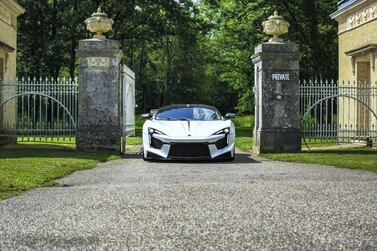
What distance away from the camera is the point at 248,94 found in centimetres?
4241

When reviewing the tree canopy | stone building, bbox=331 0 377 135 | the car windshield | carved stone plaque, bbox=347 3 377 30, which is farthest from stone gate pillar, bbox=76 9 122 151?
the tree canopy

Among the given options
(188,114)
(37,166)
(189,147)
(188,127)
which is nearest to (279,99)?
(188,114)

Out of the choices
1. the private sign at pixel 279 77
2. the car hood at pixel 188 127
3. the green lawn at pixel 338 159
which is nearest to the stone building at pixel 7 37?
the car hood at pixel 188 127

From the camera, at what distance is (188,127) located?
1199 centimetres

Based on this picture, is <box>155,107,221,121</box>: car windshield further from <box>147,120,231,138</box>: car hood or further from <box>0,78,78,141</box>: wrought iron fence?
<box>0,78,78,141</box>: wrought iron fence

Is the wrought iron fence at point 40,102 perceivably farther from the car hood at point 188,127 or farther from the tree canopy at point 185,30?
the tree canopy at point 185,30

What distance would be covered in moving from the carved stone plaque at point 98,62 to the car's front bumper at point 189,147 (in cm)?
356

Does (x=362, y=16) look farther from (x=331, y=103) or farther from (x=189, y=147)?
(x=189, y=147)

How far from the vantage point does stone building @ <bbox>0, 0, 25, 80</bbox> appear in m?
18.8

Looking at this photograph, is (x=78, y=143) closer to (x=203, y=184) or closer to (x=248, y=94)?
(x=203, y=184)

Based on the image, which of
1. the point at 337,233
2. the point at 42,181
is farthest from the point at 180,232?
the point at 42,181

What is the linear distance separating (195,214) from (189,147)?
21.5ft

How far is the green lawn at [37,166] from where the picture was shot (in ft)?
25.2

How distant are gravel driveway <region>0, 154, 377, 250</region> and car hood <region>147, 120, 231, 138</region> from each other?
10.1ft
